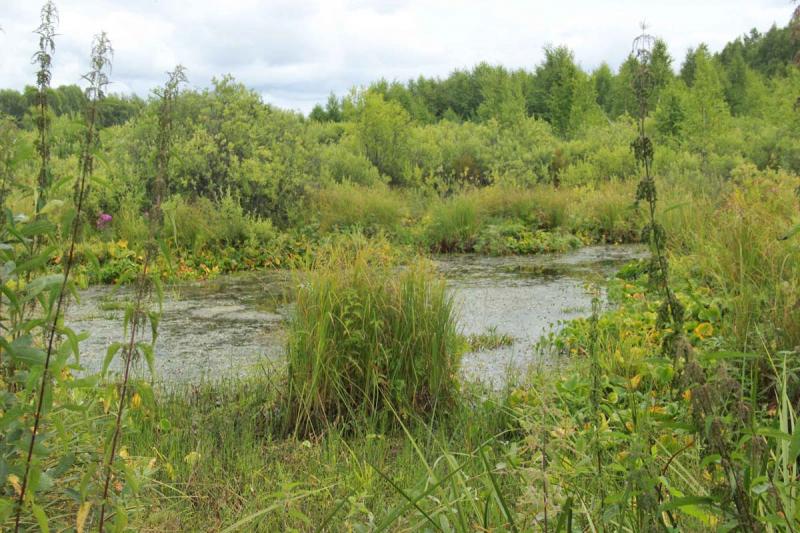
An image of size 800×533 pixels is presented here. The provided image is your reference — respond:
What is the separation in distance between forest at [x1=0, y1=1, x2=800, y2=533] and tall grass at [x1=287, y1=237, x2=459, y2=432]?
0.01 m

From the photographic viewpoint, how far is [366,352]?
3805 mm

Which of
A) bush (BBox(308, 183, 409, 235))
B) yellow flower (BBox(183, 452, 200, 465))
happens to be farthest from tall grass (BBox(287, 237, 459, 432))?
bush (BBox(308, 183, 409, 235))

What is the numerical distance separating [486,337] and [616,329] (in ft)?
3.27

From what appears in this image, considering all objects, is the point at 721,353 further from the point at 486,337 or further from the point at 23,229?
the point at 486,337

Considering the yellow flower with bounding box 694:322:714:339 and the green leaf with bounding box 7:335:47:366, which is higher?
the green leaf with bounding box 7:335:47:366

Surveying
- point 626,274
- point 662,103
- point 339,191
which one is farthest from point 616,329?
point 662,103

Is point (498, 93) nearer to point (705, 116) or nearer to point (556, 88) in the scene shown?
point (556, 88)

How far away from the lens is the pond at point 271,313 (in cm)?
489

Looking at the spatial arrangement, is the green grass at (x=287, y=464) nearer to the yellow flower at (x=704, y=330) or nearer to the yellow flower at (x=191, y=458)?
the yellow flower at (x=191, y=458)

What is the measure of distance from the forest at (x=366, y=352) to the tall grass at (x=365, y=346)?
0.01 meters

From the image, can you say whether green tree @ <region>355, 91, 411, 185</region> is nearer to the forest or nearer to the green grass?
the forest

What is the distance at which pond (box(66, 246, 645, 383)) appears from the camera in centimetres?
489

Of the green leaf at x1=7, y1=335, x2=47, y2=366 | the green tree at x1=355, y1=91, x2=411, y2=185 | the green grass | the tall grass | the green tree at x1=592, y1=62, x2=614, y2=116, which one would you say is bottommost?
the green grass

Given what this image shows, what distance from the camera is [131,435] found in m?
3.27
